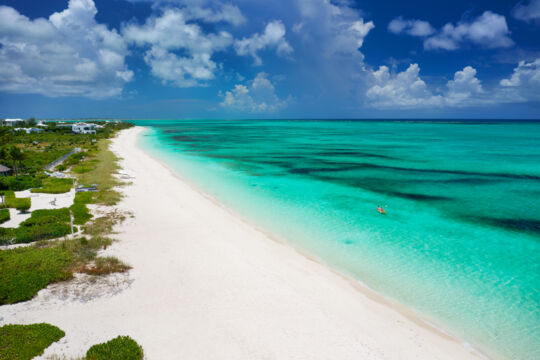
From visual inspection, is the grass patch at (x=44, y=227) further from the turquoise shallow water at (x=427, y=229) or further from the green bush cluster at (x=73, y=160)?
the green bush cluster at (x=73, y=160)

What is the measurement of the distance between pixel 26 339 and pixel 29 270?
5042 mm

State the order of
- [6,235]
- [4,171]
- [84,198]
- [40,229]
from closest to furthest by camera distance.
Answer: [6,235], [40,229], [84,198], [4,171]

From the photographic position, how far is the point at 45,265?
13.4 meters

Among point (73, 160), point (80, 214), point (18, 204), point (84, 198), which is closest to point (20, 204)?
point (18, 204)

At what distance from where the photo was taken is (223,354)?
9469 mm

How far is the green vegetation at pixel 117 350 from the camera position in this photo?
8664 mm

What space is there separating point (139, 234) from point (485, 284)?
66.2 ft

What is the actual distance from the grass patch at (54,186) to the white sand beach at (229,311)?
15520 mm

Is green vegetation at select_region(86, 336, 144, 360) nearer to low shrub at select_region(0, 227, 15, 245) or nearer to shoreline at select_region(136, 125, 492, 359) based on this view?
shoreline at select_region(136, 125, 492, 359)

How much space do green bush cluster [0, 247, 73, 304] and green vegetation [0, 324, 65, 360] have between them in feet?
7.48

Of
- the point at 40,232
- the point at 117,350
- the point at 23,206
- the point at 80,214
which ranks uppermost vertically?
the point at 23,206

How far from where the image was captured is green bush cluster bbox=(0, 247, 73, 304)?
37.9 feet

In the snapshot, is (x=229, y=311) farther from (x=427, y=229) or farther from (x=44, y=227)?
(x=427, y=229)

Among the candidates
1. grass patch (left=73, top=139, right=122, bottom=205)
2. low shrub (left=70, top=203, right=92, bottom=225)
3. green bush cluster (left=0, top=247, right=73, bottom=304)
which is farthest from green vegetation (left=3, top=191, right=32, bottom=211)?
green bush cluster (left=0, top=247, right=73, bottom=304)
